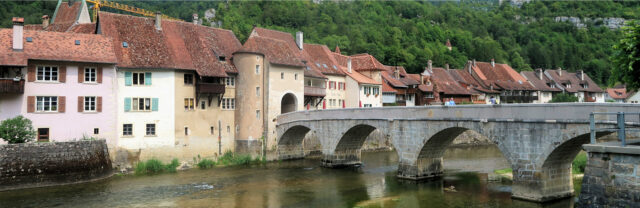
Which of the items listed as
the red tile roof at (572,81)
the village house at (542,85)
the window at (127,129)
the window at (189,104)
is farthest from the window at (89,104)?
the red tile roof at (572,81)

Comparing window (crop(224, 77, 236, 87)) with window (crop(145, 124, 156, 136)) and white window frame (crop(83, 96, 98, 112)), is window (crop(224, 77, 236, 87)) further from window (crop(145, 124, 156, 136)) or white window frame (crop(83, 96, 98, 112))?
white window frame (crop(83, 96, 98, 112))

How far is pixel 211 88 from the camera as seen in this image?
38.9 metres

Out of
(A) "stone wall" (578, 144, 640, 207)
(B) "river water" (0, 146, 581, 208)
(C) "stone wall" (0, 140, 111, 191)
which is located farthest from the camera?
(C) "stone wall" (0, 140, 111, 191)

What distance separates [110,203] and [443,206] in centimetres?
1708

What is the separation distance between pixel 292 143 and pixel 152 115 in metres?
12.9

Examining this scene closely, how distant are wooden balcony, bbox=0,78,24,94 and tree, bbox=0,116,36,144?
1.76 m

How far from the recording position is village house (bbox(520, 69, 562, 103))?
79.3 metres

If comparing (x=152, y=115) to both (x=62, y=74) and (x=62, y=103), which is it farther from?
(x=62, y=74)

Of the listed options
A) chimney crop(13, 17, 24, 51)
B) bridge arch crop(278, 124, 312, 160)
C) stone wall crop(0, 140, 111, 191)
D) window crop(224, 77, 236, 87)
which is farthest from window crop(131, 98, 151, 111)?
bridge arch crop(278, 124, 312, 160)

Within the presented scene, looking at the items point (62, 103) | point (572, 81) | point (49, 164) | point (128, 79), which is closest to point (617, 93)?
point (572, 81)

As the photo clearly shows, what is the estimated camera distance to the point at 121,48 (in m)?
36.5

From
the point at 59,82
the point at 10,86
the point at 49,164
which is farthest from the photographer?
the point at 59,82

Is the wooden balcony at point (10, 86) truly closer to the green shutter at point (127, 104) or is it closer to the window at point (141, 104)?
the green shutter at point (127, 104)

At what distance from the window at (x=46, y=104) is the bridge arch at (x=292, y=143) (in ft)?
58.2
